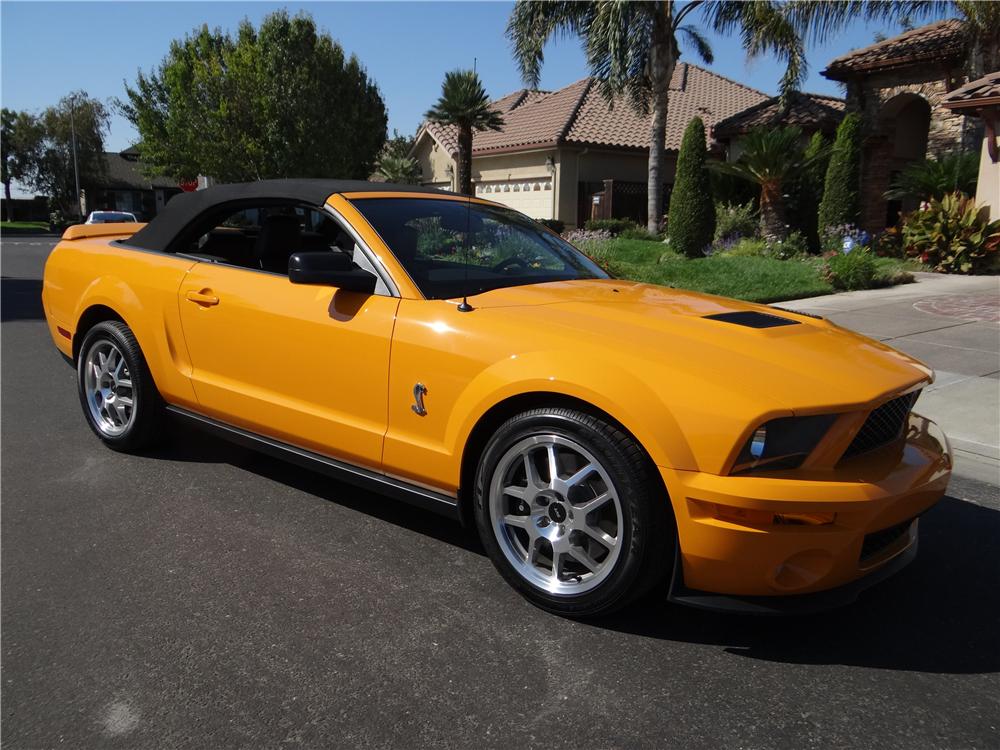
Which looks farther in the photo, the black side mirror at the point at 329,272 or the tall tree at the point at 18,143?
the tall tree at the point at 18,143

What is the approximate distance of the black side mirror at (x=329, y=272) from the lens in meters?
3.24

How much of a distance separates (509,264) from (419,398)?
106 centimetres

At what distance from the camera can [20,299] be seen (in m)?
12.8

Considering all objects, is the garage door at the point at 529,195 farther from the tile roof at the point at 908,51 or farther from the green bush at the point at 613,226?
the tile roof at the point at 908,51

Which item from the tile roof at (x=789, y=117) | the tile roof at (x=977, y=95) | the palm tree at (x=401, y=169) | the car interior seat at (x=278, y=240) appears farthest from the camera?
the palm tree at (x=401, y=169)

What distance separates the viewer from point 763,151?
17.2m

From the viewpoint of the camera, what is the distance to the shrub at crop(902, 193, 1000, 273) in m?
14.3

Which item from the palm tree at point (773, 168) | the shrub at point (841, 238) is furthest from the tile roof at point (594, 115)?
the shrub at point (841, 238)

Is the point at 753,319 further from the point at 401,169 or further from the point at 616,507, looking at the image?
the point at 401,169

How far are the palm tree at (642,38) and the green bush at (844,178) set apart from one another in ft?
11.1

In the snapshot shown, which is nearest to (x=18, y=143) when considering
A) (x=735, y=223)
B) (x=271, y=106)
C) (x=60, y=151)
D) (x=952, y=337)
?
(x=60, y=151)

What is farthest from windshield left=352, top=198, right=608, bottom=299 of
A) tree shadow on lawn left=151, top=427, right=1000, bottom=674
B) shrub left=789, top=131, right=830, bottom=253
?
shrub left=789, top=131, right=830, bottom=253

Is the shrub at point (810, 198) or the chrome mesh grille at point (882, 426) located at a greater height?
the shrub at point (810, 198)

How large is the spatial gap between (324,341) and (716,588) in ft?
6.22
